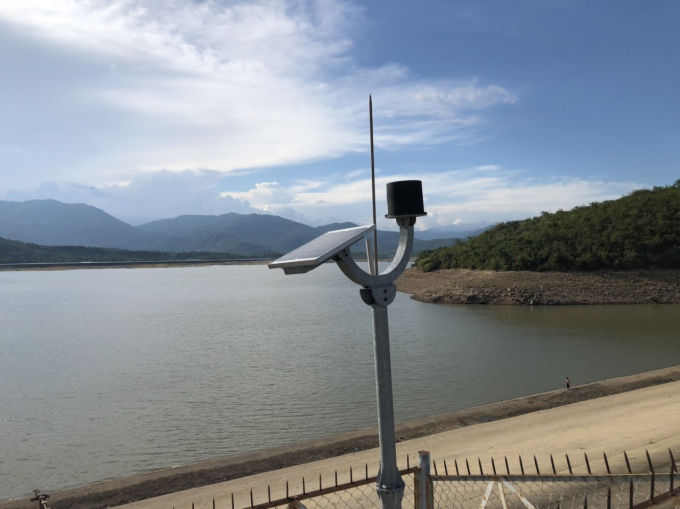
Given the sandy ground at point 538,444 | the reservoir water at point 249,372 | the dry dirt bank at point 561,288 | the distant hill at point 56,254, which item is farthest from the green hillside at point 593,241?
the distant hill at point 56,254

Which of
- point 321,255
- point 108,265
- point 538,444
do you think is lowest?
point 538,444

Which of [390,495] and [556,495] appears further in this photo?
[556,495]

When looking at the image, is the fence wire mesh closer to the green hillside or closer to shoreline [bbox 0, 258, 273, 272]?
the green hillside

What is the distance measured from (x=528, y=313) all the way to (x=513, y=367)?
58.7 ft

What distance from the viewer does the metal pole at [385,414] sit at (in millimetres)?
3896

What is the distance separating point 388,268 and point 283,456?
29.6 ft

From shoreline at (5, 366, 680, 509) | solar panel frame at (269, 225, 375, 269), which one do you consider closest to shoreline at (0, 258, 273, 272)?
shoreline at (5, 366, 680, 509)

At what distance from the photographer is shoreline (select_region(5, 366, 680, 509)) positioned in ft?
32.8

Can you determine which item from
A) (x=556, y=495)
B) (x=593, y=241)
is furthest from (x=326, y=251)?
(x=593, y=241)

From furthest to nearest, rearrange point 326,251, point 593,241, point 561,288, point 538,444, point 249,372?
point 593,241, point 561,288, point 249,372, point 538,444, point 326,251

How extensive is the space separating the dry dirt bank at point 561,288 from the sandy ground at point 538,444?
29398mm

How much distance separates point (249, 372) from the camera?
20.9m

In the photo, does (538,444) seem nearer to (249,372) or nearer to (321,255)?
(321,255)

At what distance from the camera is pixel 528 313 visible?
37625mm
